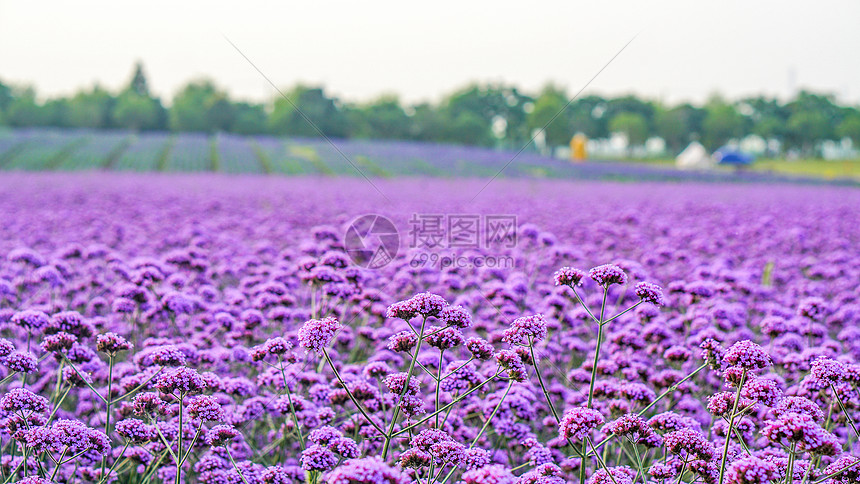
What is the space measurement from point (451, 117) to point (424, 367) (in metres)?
92.1

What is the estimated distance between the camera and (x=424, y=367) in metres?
2.87

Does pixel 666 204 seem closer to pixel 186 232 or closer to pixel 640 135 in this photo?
pixel 186 232

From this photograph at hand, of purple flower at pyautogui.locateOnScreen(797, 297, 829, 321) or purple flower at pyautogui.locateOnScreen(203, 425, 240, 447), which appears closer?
purple flower at pyautogui.locateOnScreen(203, 425, 240, 447)

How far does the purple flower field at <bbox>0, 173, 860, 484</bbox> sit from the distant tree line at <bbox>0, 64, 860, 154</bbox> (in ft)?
184

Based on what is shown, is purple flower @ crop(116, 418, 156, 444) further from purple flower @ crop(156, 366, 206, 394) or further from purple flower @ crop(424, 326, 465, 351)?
purple flower @ crop(424, 326, 465, 351)

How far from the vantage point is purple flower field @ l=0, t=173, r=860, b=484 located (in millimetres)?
2549

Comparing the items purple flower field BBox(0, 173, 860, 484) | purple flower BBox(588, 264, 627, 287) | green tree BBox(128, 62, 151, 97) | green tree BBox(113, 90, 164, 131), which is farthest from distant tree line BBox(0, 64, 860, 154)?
purple flower BBox(588, 264, 627, 287)

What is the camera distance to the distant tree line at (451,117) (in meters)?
79.2

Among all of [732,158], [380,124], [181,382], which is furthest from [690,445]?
[380,124]

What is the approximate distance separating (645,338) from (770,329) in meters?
0.85

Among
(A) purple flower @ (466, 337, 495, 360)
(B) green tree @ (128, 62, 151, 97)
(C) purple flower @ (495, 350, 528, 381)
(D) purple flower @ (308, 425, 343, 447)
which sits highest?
(B) green tree @ (128, 62, 151, 97)

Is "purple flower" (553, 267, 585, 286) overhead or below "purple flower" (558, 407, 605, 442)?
overhead

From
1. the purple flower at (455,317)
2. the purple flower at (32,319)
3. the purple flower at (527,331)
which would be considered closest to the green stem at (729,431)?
the purple flower at (527,331)

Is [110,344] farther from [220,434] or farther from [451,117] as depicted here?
[451,117]
